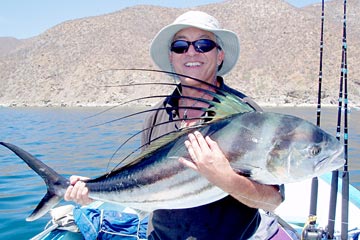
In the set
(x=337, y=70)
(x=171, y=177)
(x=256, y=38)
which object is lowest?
(x=171, y=177)

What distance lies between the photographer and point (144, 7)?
282ft

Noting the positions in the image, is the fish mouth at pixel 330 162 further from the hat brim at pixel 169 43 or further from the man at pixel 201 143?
the hat brim at pixel 169 43

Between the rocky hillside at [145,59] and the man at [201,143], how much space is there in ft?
165

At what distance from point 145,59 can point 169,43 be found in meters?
63.5

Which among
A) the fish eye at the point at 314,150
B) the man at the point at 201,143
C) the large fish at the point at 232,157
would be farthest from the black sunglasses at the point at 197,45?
the fish eye at the point at 314,150

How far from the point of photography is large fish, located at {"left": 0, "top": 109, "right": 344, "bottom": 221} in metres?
2.18

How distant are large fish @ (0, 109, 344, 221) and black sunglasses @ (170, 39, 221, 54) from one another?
70cm

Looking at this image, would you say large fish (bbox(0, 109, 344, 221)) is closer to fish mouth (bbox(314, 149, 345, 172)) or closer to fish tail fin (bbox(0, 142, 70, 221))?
fish mouth (bbox(314, 149, 345, 172))

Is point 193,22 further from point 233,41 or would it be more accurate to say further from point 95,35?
point 95,35

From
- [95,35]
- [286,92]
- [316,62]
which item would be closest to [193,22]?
[286,92]

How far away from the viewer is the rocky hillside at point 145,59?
190 ft

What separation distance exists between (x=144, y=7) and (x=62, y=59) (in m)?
23.7

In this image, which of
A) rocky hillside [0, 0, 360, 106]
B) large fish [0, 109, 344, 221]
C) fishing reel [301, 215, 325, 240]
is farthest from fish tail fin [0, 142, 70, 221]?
rocky hillside [0, 0, 360, 106]

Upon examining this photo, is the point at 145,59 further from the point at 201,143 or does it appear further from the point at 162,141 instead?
the point at 201,143
